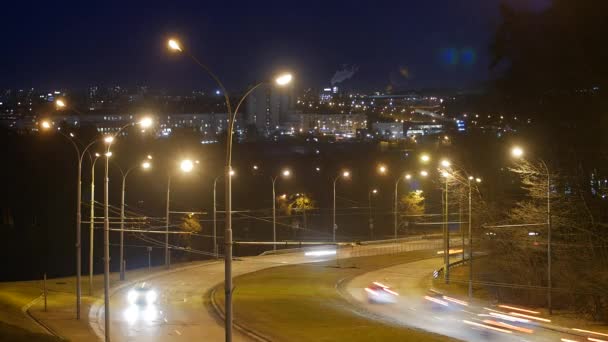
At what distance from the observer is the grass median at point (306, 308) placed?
2441 centimetres

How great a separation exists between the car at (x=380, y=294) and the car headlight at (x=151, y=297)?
10047 millimetres

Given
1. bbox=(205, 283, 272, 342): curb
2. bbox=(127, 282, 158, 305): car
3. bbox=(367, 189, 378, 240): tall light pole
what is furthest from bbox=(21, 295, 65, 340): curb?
bbox=(367, 189, 378, 240): tall light pole

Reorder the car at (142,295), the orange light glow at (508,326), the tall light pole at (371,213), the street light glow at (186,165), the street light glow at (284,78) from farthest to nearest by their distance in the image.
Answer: the tall light pole at (371,213) < the car at (142,295) < the street light glow at (186,165) < the orange light glow at (508,326) < the street light glow at (284,78)

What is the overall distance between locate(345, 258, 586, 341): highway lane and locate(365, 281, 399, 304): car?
34 centimetres

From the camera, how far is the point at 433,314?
104ft

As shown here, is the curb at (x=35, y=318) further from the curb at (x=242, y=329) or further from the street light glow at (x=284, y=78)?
the street light glow at (x=284, y=78)

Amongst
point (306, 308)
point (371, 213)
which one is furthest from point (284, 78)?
point (371, 213)

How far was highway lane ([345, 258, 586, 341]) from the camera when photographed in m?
25.2

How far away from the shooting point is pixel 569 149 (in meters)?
36.5

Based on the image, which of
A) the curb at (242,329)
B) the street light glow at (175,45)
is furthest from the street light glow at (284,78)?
the curb at (242,329)

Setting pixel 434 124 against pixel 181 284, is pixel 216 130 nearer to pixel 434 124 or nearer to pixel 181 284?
pixel 434 124

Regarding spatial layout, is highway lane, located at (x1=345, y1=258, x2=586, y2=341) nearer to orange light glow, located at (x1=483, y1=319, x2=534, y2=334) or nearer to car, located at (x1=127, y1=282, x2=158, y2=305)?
orange light glow, located at (x1=483, y1=319, x2=534, y2=334)

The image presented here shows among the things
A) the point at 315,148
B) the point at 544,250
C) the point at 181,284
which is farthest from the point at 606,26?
the point at 315,148

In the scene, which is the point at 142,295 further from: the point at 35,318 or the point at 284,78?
the point at 284,78
